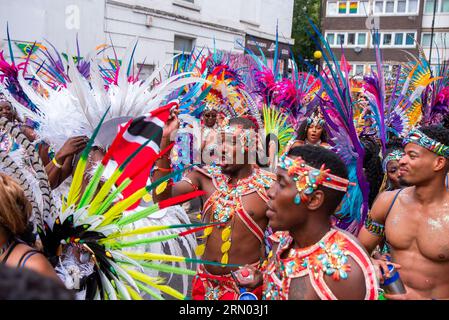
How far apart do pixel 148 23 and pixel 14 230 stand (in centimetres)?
1468

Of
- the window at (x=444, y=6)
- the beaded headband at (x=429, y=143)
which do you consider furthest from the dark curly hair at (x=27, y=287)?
the window at (x=444, y=6)

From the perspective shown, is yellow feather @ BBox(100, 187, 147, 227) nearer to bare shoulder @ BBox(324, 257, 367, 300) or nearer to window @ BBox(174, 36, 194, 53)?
bare shoulder @ BBox(324, 257, 367, 300)

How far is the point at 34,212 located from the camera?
247 cm

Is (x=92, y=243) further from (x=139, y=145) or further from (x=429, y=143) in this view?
(x=429, y=143)

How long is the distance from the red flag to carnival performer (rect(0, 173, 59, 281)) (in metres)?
0.48

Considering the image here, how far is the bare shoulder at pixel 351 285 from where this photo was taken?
7.03ft

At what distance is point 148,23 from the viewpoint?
1603cm

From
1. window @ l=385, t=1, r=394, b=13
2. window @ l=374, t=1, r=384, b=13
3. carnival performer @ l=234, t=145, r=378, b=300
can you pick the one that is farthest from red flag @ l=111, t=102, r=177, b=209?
window @ l=374, t=1, r=384, b=13

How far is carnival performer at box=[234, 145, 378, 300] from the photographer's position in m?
2.16

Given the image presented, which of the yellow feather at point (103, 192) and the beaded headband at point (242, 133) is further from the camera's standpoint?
the beaded headband at point (242, 133)

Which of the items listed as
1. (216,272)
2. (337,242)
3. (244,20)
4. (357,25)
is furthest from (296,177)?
(357,25)

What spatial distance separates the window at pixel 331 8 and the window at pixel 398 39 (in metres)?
5.39

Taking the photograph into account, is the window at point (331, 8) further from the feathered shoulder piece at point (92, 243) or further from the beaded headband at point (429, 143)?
the feathered shoulder piece at point (92, 243)

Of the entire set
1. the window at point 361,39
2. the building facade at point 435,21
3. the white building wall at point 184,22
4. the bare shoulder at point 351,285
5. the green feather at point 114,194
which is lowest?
the bare shoulder at point 351,285
